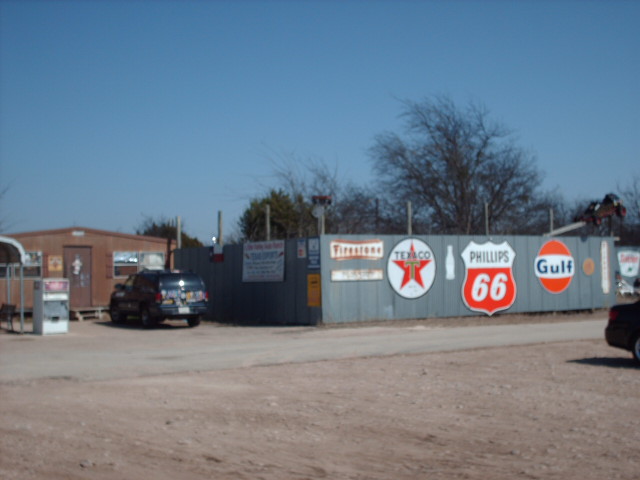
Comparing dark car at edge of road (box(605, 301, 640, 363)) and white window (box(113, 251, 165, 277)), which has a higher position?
white window (box(113, 251, 165, 277))

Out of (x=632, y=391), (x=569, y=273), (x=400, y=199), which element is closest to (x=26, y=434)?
(x=632, y=391)

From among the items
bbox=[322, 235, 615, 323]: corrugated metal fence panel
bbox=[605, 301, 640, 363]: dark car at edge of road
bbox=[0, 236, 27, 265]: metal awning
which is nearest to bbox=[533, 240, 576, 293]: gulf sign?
bbox=[322, 235, 615, 323]: corrugated metal fence panel

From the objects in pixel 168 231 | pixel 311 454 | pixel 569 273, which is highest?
pixel 168 231

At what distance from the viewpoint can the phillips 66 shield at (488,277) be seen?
84.3 ft

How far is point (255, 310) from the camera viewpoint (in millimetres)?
25922

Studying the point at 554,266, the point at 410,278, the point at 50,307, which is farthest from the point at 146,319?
the point at 554,266

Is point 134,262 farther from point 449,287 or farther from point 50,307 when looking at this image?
point 449,287

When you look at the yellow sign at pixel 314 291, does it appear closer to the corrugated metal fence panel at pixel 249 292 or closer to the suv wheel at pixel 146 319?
the corrugated metal fence panel at pixel 249 292

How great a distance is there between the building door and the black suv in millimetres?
4709

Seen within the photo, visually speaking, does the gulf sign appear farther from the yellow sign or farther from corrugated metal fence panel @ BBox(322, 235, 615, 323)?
the yellow sign

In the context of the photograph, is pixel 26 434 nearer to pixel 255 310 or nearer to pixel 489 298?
pixel 255 310

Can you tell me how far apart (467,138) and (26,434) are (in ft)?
113

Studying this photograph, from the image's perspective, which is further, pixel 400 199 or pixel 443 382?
pixel 400 199

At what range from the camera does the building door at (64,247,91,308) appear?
92.9ft
